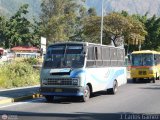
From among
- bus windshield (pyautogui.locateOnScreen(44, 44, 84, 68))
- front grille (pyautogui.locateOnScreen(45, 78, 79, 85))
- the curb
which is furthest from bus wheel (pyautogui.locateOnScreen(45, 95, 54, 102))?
bus windshield (pyautogui.locateOnScreen(44, 44, 84, 68))

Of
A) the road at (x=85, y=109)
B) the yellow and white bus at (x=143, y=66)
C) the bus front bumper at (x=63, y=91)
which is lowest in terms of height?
the road at (x=85, y=109)

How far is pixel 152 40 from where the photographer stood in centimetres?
7825

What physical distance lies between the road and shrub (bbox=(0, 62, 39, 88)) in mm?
6206

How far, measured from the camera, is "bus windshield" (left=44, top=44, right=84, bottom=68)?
1934 cm

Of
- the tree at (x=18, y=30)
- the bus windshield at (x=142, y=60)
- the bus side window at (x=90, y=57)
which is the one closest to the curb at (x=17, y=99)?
the bus side window at (x=90, y=57)

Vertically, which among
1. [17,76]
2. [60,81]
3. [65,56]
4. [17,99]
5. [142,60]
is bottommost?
[17,99]

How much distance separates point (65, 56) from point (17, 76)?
9065 millimetres

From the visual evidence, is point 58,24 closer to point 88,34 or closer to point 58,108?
point 88,34

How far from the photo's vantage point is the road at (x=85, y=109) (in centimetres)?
1452

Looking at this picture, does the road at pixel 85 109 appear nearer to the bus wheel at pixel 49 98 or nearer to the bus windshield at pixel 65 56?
the bus wheel at pixel 49 98

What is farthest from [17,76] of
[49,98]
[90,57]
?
[90,57]

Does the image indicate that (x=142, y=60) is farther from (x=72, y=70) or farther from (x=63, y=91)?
(x=63, y=91)

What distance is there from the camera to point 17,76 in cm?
2798

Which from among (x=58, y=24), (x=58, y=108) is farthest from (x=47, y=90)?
(x=58, y=24)
